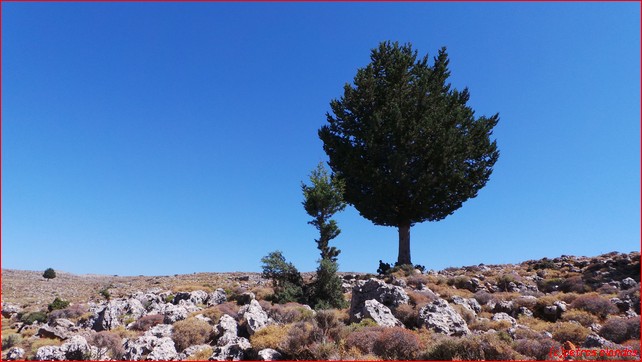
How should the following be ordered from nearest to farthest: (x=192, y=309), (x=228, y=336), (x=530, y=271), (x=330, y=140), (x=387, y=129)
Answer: (x=228, y=336) < (x=192, y=309) < (x=530, y=271) < (x=387, y=129) < (x=330, y=140)

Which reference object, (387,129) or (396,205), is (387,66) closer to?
(387,129)

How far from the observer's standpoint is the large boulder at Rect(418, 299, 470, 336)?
13.6 meters

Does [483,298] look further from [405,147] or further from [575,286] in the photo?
[405,147]

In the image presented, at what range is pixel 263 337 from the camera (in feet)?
42.2

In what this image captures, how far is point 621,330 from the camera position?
1288cm

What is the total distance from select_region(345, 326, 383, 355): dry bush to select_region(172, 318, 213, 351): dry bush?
5.95 metres

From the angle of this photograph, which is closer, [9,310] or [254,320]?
[254,320]

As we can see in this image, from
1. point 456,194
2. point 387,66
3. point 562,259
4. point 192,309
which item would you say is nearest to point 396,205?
point 456,194

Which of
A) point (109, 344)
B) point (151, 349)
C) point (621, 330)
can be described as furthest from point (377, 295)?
point (109, 344)

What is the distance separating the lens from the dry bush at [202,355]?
40.3ft

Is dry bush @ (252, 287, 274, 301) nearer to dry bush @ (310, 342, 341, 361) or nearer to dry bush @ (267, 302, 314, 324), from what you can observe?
dry bush @ (267, 302, 314, 324)

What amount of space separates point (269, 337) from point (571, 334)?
10690mm

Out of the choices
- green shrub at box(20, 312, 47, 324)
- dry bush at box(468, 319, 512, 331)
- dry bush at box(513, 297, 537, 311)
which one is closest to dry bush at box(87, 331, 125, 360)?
green shrub at box(20, 312, 47, 324)

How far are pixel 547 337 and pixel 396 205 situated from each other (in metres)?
22.2
